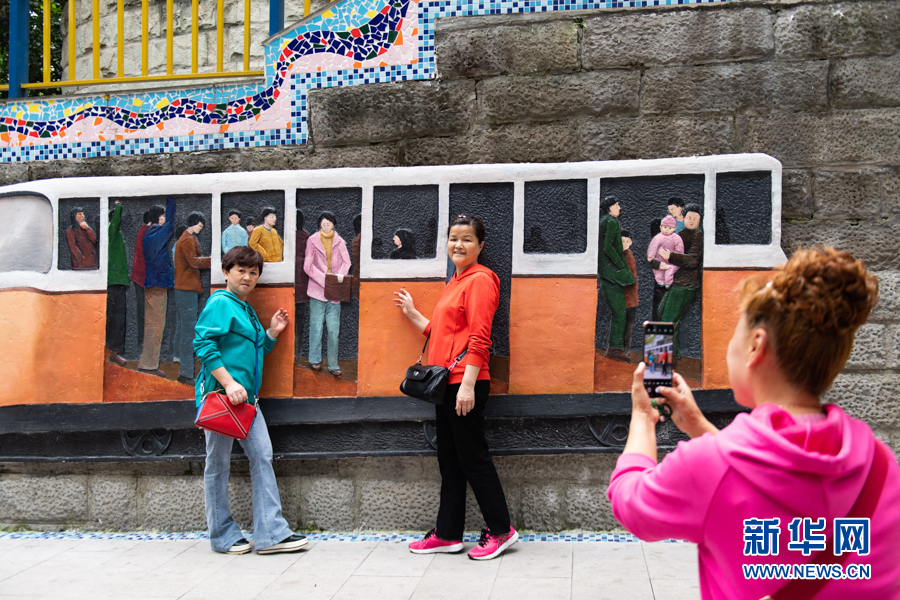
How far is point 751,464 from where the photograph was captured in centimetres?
137

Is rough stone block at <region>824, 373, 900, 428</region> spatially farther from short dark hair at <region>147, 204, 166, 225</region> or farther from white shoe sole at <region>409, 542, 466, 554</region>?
short dark hair at <region>147, 204, 166, 225</region>

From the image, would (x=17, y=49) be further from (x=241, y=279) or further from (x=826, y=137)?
(x=826, y=137)

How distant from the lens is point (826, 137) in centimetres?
416

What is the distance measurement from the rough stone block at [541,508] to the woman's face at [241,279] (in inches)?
76.6

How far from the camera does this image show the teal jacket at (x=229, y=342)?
4102 millimetres

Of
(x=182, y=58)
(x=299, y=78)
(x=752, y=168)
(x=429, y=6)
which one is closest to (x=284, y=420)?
(x=299, y=78)

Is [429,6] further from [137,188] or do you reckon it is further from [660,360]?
[660,360]

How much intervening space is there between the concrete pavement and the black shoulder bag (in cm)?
86

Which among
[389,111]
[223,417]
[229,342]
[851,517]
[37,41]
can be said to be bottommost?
[223,417]

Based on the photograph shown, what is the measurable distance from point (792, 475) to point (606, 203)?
120 inches

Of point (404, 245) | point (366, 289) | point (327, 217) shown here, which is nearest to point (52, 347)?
point (327, 217)

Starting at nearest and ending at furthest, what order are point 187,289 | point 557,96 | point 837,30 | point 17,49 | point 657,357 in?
point 657,357 < point 837,30 < point 557,96 < point 187,289 < point 17,49

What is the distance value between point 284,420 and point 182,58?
14.5 ft

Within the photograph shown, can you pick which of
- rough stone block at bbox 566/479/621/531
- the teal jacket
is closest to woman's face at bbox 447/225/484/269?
the teal jacket
